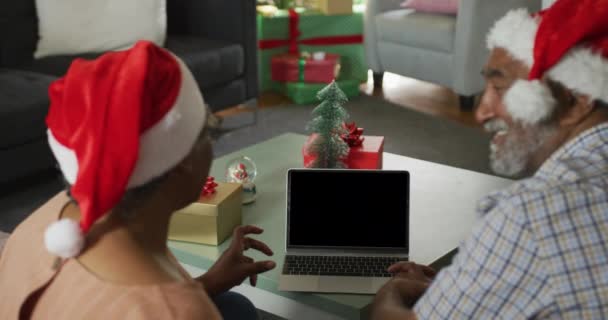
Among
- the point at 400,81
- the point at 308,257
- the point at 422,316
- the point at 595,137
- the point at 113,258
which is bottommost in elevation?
the point at 400,81

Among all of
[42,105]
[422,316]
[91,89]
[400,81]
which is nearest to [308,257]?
[422,316]

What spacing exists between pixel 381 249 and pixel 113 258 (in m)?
0.88

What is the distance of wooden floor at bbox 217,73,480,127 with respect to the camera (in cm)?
405

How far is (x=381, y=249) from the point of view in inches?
68.5

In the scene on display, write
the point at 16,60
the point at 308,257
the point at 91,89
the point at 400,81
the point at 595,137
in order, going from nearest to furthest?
the point at 91,89 < the point at 595,137 < the point at 308,257 < the point at 16,60 < the point at 400,81

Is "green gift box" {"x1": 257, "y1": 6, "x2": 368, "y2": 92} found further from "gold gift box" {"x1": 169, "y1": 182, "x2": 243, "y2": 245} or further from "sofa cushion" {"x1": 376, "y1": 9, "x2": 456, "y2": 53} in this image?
"gold gift box" {"x1": 169, "y1": 182, "x2": 243, "y2": 245}

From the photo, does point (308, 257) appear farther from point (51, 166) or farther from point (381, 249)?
point (51, 166)

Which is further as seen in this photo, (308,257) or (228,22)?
(228,22)

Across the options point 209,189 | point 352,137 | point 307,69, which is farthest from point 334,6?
point 209,189

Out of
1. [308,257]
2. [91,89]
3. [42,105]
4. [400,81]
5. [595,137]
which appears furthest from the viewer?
[400,81]

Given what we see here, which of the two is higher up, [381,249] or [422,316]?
[422,316]

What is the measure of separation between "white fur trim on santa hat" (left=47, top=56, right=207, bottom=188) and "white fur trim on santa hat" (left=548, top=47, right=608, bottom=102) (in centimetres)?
58

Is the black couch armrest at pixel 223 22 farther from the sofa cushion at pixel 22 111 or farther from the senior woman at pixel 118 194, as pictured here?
the senior woman at pixel 118 194

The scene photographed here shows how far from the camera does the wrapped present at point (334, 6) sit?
14.5 ft
